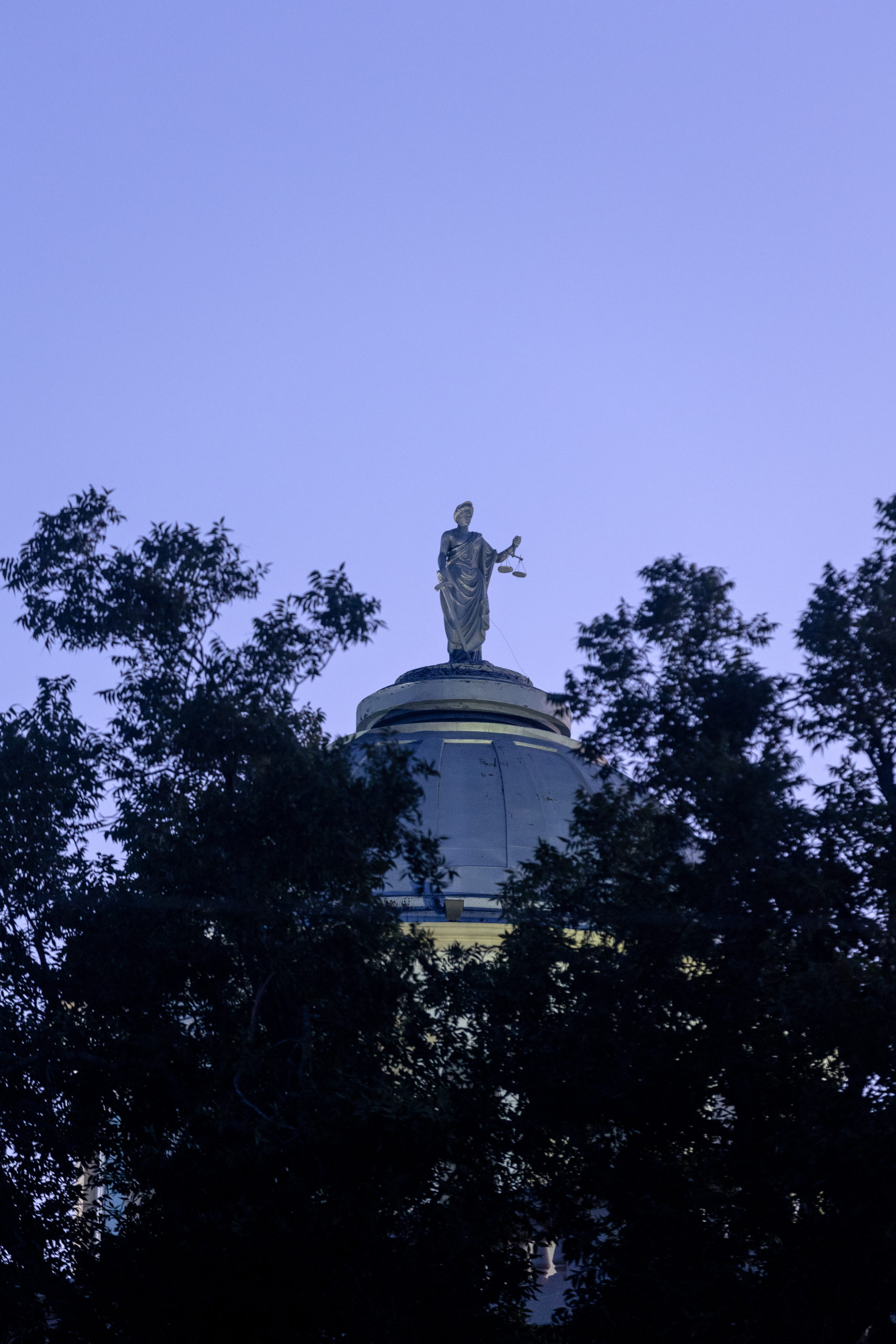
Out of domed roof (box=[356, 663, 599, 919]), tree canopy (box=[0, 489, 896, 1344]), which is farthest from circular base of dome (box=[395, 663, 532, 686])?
tree canopy (box=[0, 489, 896, 1344])

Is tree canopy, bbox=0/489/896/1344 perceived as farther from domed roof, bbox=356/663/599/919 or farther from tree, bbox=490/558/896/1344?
domed roof, bbox=356/663/599/919

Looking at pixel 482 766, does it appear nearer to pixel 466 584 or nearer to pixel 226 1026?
pixel 466 584

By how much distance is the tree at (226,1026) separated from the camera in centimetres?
1173

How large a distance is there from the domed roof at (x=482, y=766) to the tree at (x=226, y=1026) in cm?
1192

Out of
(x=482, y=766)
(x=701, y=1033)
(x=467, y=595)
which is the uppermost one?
(x=467, y=595)

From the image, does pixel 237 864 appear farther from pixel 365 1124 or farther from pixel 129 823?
pixel 365 1124

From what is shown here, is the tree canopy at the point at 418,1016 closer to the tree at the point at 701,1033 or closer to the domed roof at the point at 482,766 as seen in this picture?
the tree at the point at 701,1033

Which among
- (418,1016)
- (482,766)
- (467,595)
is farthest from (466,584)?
(418,1016)

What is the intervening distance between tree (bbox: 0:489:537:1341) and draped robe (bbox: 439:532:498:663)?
1912 cm

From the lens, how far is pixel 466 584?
33.6m

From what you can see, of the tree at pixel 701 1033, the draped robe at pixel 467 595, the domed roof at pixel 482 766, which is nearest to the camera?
the tree at pixel 701 1033

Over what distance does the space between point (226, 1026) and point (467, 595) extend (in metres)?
21.4

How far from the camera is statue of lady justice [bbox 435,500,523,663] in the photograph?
3325 cm

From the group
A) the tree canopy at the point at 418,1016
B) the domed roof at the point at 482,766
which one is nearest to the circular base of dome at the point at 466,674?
the domed roof at the point at 482,766
